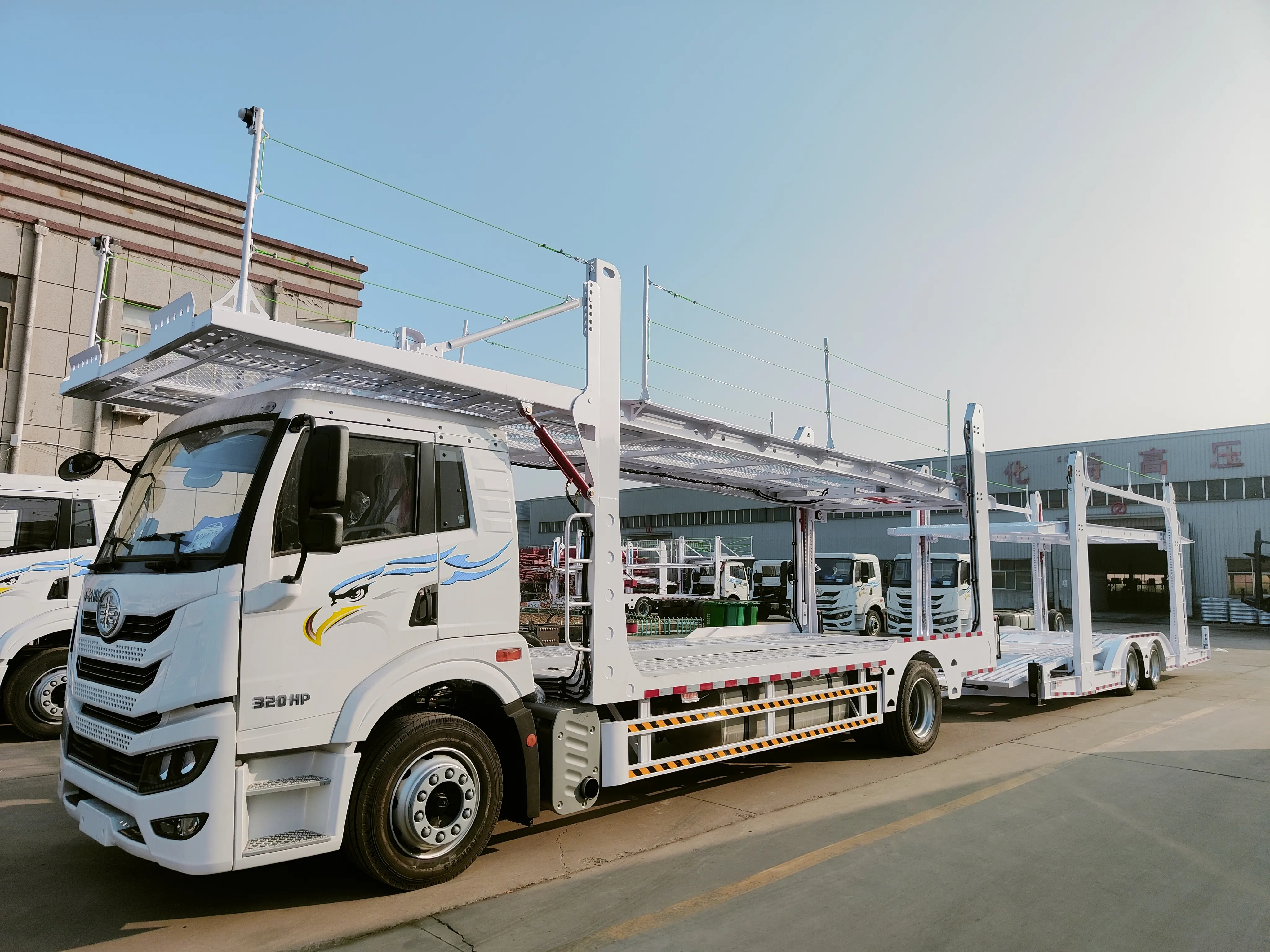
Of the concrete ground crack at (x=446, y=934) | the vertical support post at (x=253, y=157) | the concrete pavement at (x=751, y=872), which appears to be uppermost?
the vertical support post at (x=253, y=157)

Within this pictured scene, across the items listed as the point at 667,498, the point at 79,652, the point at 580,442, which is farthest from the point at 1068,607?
the point at 79,652

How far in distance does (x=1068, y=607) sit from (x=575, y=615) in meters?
36.5

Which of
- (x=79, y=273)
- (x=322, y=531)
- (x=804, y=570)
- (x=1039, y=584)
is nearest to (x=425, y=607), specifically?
(x=322, y=531)

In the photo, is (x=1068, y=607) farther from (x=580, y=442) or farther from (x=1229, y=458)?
(x=580, y=442)

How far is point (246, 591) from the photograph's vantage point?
→ 3.88 m

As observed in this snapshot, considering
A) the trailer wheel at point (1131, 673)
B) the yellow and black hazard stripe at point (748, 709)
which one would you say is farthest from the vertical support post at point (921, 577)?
the yellow and black hazard stripe at point (748, 709)

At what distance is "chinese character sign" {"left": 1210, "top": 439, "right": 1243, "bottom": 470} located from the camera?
1348 inches

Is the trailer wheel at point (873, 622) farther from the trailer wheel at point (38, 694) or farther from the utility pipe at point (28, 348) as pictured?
the utility pipe at point (28, 348)

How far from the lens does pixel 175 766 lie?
3750mm

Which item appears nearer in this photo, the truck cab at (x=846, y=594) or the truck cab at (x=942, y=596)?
the truck cab at (x=942, y=596)

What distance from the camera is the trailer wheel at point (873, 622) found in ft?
78.0

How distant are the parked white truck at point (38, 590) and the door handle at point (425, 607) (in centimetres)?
586

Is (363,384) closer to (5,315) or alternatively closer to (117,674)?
(117,674)

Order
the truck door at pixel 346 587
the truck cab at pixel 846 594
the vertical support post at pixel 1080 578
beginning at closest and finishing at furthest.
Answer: the truck door at pixel 346 587 → the vertical support post at pixel 1080 578 → the truck cab at pixel 846 594
